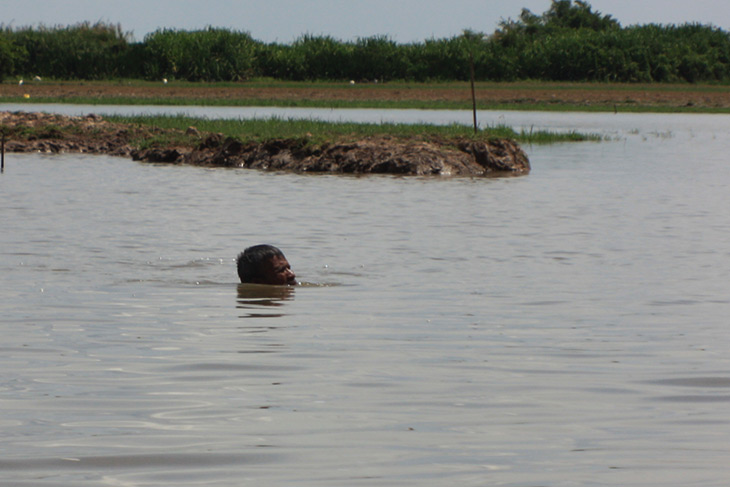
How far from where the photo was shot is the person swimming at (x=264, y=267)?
940cm

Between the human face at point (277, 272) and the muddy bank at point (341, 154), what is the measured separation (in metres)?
14.1

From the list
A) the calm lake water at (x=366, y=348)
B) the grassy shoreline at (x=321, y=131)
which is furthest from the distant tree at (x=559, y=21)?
the calm lake water at (x=366, y=348)

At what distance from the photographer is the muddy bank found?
23.8 metres

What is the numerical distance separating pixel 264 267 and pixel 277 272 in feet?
0.50

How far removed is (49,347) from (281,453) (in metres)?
2.60

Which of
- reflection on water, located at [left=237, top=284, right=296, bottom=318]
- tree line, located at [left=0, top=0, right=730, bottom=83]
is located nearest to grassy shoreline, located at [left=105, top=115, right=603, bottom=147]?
reflection on water, located at [left=237, top=284, right=296, bottom=318]

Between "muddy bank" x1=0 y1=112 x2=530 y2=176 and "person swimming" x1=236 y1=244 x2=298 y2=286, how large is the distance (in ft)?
46.1

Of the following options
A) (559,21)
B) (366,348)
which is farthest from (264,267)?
(559,21)

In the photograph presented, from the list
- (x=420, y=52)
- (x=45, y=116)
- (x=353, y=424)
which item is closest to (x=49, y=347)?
(x=353, y=424)

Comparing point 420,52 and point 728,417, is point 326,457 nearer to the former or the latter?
point 728,417

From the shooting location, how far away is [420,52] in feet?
213

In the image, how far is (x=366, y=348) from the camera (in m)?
6.64

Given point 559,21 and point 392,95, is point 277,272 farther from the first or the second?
point 559,21

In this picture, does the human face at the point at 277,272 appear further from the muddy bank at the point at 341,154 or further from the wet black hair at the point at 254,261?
the muddy bank at the point at 341,154
